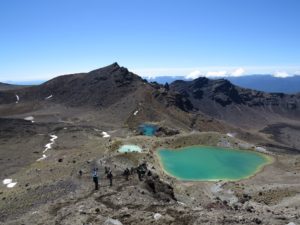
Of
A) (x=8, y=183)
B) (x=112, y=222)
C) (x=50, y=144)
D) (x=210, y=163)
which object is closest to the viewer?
(x=112, y=222)

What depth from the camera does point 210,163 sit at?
238 ft

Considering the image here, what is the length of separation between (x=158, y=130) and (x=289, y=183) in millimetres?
65986

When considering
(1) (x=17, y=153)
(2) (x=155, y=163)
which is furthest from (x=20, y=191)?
(1) (x=17, y=153)

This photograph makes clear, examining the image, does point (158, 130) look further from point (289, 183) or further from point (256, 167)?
point (289, 183)

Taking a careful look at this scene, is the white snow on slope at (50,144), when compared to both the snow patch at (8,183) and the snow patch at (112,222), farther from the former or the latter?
the snow patch at (112,222)

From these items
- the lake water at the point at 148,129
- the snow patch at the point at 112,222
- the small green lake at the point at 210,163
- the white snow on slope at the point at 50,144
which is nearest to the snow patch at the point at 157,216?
the snow patch at the point at 112,222

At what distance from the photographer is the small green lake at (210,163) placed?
215 ft

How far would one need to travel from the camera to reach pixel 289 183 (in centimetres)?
5975

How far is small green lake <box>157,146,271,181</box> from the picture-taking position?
65.6 metres

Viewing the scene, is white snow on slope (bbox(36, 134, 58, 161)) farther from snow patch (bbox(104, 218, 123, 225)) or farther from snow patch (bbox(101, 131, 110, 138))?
snow patch (bbox(104, 218, 123, 225))

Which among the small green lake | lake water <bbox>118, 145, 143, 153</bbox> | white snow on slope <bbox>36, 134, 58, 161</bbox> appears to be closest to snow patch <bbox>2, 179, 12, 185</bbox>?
lake water <bbox>118, 145, 143, 153</bbox>

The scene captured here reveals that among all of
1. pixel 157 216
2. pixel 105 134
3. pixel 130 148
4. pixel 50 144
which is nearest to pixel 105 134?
pixel 105 134

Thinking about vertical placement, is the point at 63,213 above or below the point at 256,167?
above

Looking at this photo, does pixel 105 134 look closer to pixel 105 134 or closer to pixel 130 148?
pixel 105 134
